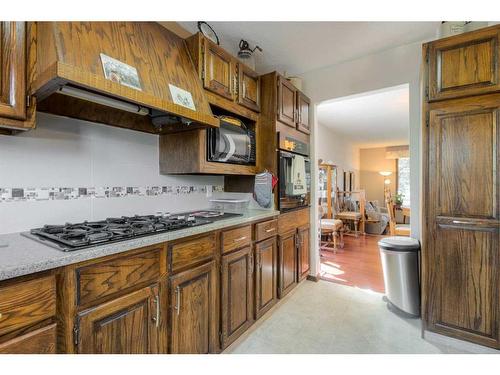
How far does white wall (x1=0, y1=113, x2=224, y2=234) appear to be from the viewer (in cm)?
124

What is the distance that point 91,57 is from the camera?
114 cm

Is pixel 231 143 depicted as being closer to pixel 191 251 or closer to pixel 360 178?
pixel 191 251

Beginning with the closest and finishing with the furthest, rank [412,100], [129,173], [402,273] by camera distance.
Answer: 1. [129,173]
2. [402,273]
3. [412,100]

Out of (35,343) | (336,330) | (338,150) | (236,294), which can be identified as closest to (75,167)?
(35,343)

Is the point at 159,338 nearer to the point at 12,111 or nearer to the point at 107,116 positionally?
Result: the point at 12,111

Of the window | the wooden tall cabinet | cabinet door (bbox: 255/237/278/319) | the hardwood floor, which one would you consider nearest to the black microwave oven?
cabinet door (bbox: 255/237/278/319)

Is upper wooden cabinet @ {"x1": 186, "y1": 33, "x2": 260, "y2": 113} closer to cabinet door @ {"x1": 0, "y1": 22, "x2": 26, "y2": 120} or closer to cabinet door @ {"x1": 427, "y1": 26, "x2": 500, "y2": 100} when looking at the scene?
cabinet door @ {"x1": 0, "y1": 22, "x2": 26, "y2": 120}

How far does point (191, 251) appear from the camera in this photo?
4.53 ft

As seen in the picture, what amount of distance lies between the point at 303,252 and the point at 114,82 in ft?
7.81

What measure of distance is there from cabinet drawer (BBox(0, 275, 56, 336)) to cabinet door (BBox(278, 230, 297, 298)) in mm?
1730

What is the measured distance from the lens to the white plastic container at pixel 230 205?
7.24ft

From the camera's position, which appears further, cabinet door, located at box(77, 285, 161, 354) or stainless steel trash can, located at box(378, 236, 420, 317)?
stainless steel trash can, located at box(378, 236, 420, 317)
